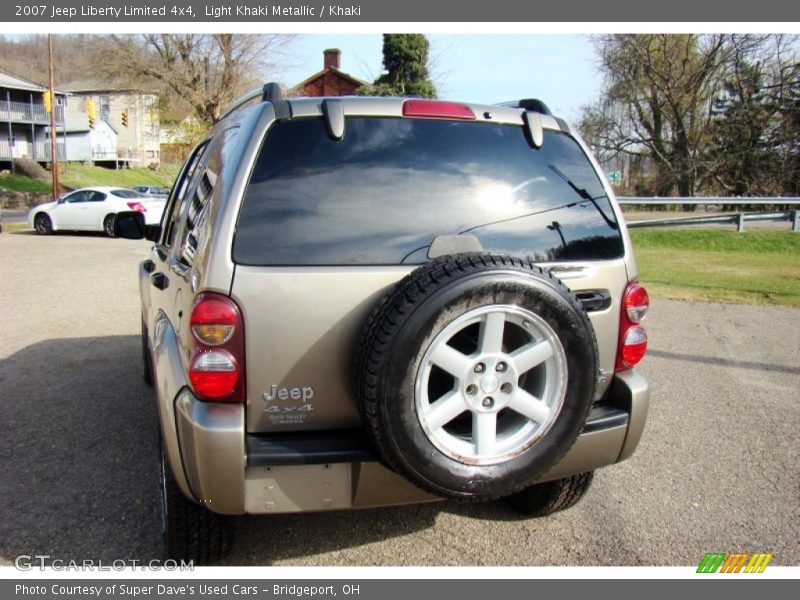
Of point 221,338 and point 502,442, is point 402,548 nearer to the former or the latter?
point 502,442

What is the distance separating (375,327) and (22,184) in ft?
157

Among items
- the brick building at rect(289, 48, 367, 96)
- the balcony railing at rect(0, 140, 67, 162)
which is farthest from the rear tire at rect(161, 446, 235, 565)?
the balcony railing at rect(0, 140, 67, 162)

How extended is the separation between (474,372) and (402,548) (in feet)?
3.54

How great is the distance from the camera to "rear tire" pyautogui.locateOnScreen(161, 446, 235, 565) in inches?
104

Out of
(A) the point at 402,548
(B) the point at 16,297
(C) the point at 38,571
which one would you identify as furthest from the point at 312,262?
(B) the point at 16,297

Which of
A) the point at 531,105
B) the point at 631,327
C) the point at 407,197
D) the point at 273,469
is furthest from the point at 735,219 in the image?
the point at 273,469

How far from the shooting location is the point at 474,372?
2.40 metres

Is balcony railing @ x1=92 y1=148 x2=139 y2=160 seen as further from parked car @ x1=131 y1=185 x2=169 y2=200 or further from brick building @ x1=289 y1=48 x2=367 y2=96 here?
parked car @ x1=131 y1=185 x2=169 y2=200

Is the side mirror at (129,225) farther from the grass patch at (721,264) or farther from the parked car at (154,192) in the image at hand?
the parked car at (154,192)

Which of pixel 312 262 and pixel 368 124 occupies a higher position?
pixel 368 124

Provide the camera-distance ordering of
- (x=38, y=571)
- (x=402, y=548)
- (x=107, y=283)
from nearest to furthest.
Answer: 1. (x=38, y=571)
2. (x=402, y=548)
3. (x=107, y=283)

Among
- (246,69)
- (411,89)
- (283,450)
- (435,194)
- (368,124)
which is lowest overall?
(283,450)

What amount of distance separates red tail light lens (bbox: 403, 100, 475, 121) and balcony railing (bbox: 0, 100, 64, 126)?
192 ft

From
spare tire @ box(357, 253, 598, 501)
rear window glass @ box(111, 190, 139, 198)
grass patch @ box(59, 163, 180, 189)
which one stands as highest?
grass patch @ box(59, 163, 180, 189)
